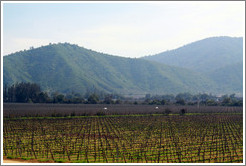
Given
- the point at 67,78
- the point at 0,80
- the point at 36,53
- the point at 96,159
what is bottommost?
the point at 96,159

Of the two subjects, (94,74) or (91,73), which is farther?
(94,74)

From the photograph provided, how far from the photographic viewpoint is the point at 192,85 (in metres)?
166

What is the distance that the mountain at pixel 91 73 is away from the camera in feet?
449

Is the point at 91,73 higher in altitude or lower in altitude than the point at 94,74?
higher

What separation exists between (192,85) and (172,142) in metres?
143

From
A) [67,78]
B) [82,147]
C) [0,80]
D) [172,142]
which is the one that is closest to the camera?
[0,80]

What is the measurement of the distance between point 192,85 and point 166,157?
488 ft

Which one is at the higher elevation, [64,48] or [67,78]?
[64,48]

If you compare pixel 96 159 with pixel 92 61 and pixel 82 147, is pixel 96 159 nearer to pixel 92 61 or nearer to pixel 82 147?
pixel 82 147

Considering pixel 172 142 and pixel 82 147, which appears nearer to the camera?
pixel 82 147

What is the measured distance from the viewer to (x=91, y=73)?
154750 millimetres

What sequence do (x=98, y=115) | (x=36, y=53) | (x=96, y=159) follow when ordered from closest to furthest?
(x=96, y=159)
(x=98, y=115)
(x=36, y=53)

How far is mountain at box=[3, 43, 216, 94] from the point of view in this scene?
136750 mm

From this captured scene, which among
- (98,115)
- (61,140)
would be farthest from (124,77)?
(61,140)
